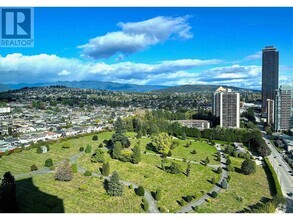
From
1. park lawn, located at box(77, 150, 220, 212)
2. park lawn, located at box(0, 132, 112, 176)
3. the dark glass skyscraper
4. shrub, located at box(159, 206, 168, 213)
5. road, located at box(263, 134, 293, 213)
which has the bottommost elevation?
road, located at box(263, 134, 293, 213)

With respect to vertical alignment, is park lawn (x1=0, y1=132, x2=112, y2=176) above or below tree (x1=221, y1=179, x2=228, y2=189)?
above

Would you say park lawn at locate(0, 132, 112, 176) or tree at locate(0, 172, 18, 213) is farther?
park lawn at locate(0, 132, 112, 176)

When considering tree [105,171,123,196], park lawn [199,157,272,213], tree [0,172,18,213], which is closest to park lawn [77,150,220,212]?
park lawn [199,157,272,213]

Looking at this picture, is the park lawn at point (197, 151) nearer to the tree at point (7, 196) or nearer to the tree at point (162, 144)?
the tree at point (162, 144)

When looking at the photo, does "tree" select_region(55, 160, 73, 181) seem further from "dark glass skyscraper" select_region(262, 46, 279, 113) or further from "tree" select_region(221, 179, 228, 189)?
"dark glass skyscraper" select_region(262, 46, 279, 113)

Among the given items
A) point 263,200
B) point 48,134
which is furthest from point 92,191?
point 48,134

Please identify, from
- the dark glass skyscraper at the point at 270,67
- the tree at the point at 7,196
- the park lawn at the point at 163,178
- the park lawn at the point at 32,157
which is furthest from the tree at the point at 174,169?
the dark glass skyscraper at the point at 270,67
